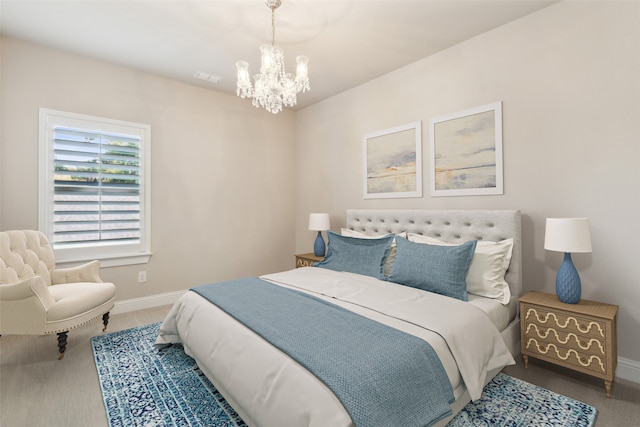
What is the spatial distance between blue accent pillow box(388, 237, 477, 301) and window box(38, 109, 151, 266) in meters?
2.93

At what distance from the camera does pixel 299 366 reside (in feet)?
4.46

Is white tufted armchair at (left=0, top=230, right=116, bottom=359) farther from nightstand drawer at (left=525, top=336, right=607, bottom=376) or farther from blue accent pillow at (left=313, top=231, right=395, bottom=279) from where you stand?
nightstand drawer at (left=525, top=336, right=607, bottom=376)

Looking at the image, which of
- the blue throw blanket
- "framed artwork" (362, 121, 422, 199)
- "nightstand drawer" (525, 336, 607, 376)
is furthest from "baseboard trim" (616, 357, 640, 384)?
"framed artwork" (362, 121, 422, 199)

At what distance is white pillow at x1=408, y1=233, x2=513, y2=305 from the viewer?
2320mm

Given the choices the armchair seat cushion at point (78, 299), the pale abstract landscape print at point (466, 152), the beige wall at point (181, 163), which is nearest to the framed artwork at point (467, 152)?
the pale abstract landscape print at point (466, 152)

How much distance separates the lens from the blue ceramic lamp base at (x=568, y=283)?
2072 mm

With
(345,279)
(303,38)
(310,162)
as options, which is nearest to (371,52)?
(303,38)

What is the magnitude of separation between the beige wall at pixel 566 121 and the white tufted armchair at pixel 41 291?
3.22 meters

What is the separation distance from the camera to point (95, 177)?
3.19 m

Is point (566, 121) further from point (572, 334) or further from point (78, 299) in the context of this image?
point (78, 299)

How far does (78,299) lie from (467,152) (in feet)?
11.7

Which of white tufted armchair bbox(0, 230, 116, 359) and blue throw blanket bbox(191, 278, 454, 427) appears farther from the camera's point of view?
white tufted armchair bbox(0, 230, 116, 359)

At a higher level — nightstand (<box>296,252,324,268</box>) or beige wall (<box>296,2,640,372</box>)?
beige wall (<box>296,2,640,372</box>)

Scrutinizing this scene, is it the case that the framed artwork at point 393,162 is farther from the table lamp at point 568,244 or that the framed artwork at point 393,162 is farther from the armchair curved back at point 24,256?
the armchair curved back at point 24,256
